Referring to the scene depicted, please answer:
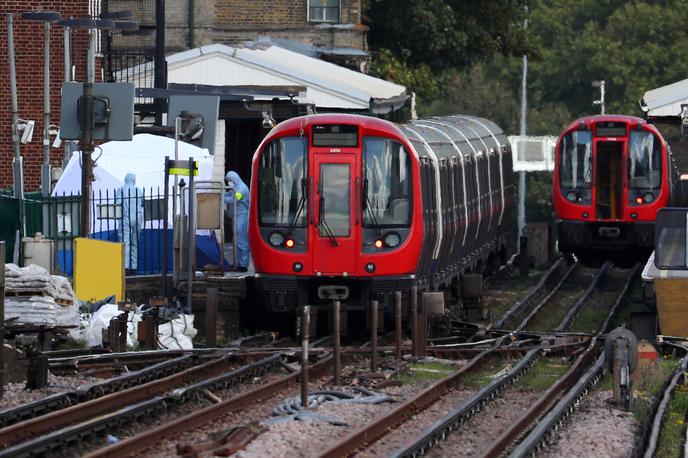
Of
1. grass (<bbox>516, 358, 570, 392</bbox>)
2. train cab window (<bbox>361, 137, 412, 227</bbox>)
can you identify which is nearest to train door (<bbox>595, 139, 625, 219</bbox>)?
train cab window (<bbox>361, 137, 412, 227</bbox>)

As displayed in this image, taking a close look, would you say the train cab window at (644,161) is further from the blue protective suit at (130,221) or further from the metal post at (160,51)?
the blue protective suit at (130,221)

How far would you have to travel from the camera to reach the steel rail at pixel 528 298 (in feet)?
74.2

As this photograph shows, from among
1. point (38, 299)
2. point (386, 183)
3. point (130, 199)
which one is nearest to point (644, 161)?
point (130, 199)

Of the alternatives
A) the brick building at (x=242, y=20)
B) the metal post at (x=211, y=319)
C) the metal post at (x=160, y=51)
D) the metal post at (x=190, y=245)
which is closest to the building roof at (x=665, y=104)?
the brick building at (x=242, y=20)

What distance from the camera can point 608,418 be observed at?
13641 mm

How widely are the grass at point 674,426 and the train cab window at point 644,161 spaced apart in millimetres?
14403

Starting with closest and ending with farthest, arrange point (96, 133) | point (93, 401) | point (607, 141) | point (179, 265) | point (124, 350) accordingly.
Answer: point (93, 401) → point (124, 350) → point (96, 133) → point (179, 265) → point (607, 141)

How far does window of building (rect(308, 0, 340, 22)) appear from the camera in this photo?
4481cm

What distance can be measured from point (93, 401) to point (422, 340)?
5.18m

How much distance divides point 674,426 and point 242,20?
32.5 m

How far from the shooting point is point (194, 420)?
42.3 ft

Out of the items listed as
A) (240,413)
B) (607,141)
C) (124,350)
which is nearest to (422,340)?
(124,350)

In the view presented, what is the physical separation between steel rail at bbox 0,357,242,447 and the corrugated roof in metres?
18.3

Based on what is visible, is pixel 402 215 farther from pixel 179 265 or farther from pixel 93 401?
pixel 93 401
